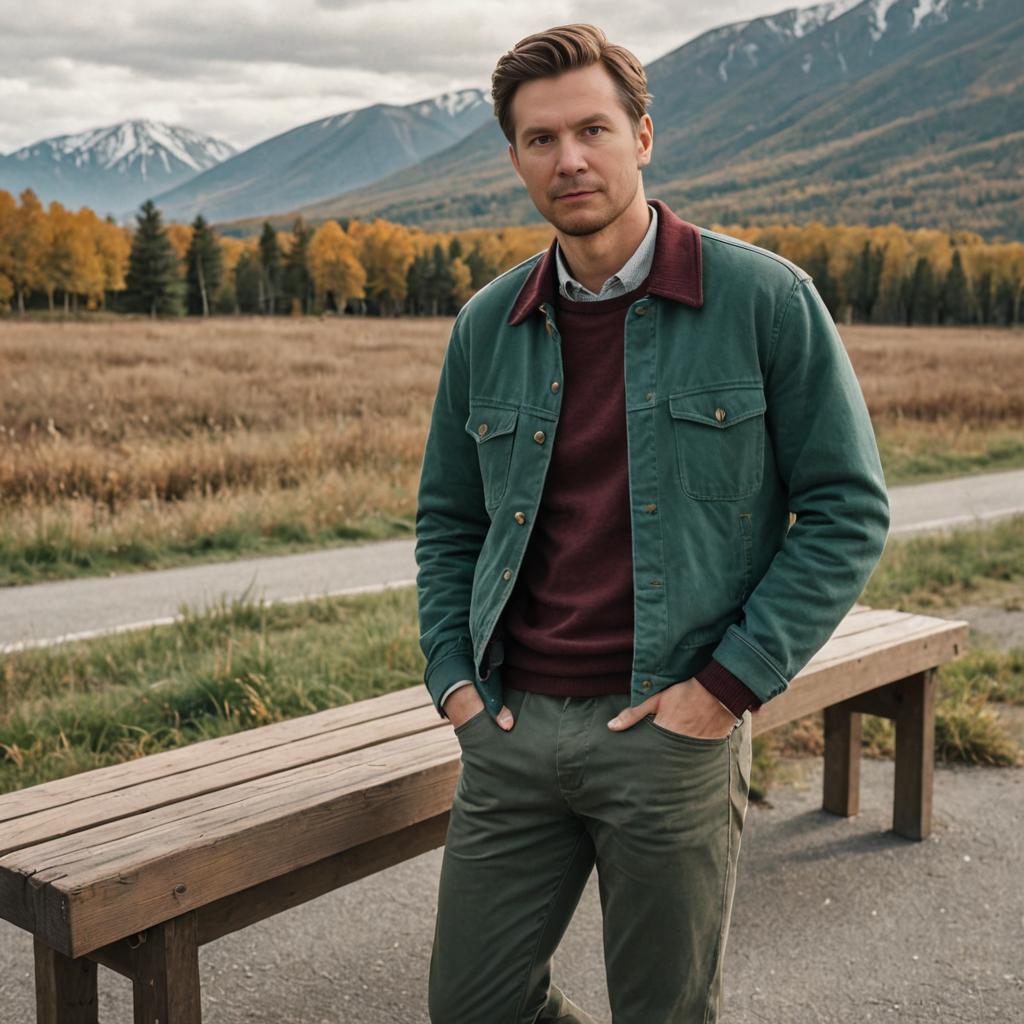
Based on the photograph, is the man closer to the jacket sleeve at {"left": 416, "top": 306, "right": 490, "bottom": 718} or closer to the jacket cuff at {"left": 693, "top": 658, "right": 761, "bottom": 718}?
the jacket cuff at {"left": 693, "top": 658, "right": 761, "bottom": 718}

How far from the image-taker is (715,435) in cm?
224

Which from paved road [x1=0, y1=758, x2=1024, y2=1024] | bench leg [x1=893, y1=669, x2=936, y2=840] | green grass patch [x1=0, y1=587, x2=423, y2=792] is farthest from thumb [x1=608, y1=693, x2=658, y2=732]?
green grass patch [x1=0, y1=587, x2=423, y2=792]

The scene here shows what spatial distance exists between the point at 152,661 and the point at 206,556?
351cm

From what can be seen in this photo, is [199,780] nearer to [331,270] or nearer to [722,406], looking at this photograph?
[722,406]

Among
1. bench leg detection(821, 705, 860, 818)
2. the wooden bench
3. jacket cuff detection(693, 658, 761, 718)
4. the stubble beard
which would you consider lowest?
bench leg detection(821, 705, 860, 818)

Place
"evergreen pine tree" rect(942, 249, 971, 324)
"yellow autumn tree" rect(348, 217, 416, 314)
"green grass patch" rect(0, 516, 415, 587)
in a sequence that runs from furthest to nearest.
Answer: "evergreen pine tree" rect(942, 249, 971, 324) → "yellow autumn tree" rect(348, 217, 416, 314) → "green grass patch" rect(0, 516, 415, 587)

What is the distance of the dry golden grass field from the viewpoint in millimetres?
9492

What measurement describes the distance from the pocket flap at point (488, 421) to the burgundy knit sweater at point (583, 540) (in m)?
0.12

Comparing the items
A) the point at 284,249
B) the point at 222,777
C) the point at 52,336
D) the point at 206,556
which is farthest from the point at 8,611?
the point at 284,249

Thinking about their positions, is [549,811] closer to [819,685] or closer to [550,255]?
[550,255]

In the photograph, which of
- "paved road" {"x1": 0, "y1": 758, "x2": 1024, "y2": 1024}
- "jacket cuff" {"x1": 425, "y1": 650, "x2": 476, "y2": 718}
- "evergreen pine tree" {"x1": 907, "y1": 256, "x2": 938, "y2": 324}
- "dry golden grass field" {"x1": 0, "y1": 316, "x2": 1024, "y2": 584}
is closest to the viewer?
"jacket cuff" {"x1": 425, "y1": 650, "x2": 476, "y2": 718}

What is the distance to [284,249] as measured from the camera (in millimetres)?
84062

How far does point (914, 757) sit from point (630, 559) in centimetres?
222

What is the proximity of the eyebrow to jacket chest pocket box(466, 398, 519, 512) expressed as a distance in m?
0.53
